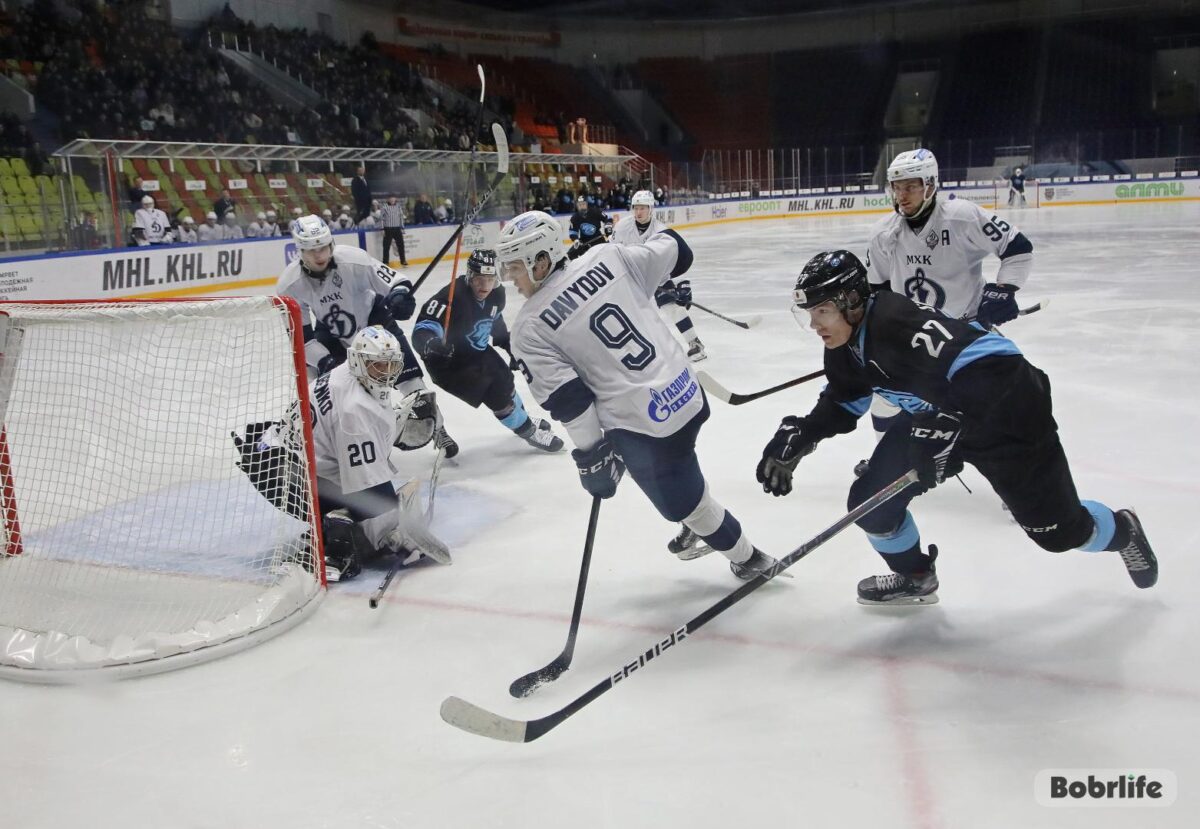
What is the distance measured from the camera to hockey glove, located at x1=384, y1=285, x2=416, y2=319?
4445mm

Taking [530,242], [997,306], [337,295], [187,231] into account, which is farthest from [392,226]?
[530,242]

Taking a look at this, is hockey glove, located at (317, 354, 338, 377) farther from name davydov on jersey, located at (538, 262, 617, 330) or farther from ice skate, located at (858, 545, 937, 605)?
ice skate, located at (858, 545, 937, 605)

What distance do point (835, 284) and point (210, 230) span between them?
1076cm

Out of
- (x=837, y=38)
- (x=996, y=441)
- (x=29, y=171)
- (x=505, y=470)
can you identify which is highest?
(x=837, y=38)

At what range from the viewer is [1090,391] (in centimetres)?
524

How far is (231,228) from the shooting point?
11812mm

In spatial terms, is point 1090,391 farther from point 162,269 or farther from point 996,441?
point 162,269

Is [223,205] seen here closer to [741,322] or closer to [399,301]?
[741,322]

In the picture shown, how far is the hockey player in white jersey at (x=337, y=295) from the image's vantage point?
4.35 m

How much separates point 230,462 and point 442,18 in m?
24.9

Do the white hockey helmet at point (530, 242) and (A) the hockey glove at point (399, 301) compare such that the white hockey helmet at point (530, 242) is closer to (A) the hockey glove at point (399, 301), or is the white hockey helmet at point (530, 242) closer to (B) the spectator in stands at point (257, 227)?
(A) the hockey glove at point (399, 301)

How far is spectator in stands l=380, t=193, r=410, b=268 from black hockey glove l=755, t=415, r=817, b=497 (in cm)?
1160

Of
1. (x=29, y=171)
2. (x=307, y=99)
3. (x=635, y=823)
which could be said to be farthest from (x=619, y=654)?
(x=307, y=99)

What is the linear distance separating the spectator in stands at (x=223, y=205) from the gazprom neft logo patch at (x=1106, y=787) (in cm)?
1154
